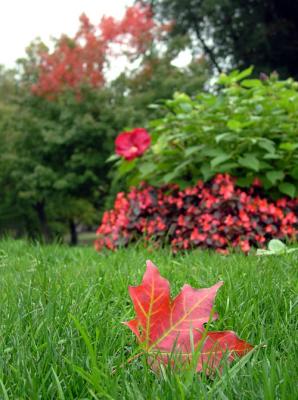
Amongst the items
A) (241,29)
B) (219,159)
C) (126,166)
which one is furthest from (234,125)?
(241,29)

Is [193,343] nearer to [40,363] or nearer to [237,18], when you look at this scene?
[40,363]

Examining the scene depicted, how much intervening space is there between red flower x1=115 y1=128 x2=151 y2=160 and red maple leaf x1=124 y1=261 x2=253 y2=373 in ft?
11.9

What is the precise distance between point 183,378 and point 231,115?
3659 millimetres

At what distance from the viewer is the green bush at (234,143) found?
414cm

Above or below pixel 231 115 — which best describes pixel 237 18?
above

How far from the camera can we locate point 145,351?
988 millimetres

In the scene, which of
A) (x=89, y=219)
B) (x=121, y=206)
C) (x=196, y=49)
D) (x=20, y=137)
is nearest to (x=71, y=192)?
(x=20, y=137)

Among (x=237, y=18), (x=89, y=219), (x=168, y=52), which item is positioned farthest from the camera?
(x=89, y=219)

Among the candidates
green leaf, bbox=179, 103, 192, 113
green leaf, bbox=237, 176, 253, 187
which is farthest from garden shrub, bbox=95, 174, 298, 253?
green leaf, bbox=179, 103, 192, 113

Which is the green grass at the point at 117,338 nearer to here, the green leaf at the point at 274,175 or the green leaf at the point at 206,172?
the green leaf at the point at 274,175

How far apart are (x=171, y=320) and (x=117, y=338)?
0.74ft

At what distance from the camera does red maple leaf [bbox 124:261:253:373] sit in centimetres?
101

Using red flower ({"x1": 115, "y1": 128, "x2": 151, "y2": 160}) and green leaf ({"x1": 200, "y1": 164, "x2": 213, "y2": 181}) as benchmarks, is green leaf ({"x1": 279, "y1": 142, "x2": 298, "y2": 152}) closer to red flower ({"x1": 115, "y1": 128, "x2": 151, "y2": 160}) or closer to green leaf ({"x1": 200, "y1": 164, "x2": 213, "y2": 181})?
green leaf ({"x1": 200, "y1": 164, "x2": 213, "y2": 181})

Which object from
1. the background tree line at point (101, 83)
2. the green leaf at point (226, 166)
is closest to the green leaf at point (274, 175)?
the green leaf at point (226, 166)
